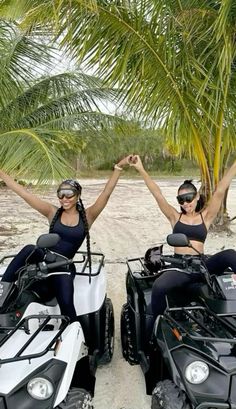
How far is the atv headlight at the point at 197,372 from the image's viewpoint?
7.55 ft

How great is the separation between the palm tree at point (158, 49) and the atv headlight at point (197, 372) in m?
3.21

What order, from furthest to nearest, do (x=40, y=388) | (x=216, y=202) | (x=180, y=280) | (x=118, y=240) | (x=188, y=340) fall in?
(x=118, y=240), (x=216, y=202), (x=180, y=280), (x=188, y=340), (x=40, y=388)

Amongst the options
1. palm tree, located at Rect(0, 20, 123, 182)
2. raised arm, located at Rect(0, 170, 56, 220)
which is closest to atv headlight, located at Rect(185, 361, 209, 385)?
raised arm, located at Rect(0, 170, 56, 220)

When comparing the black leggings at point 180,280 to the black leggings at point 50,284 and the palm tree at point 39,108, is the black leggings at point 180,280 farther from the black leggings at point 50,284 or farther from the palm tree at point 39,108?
the palm tree at point 39,108

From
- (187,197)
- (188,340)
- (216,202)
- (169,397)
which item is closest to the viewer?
(169,397)

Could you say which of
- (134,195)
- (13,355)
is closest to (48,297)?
(13,355)

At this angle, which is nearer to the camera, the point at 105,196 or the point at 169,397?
the point at 169,397

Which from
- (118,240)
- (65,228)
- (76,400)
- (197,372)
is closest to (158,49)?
(65,228)

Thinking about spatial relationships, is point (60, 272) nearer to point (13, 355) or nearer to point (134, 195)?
point (13, 355)

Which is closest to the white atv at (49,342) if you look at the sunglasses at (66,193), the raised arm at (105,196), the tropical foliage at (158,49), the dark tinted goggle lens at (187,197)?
the raised arm at (105,196)

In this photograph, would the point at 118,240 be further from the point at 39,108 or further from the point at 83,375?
the point at 83,375

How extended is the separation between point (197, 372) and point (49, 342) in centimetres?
89

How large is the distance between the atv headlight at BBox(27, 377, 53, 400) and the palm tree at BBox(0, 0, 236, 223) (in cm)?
351

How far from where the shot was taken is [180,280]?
3.26m
